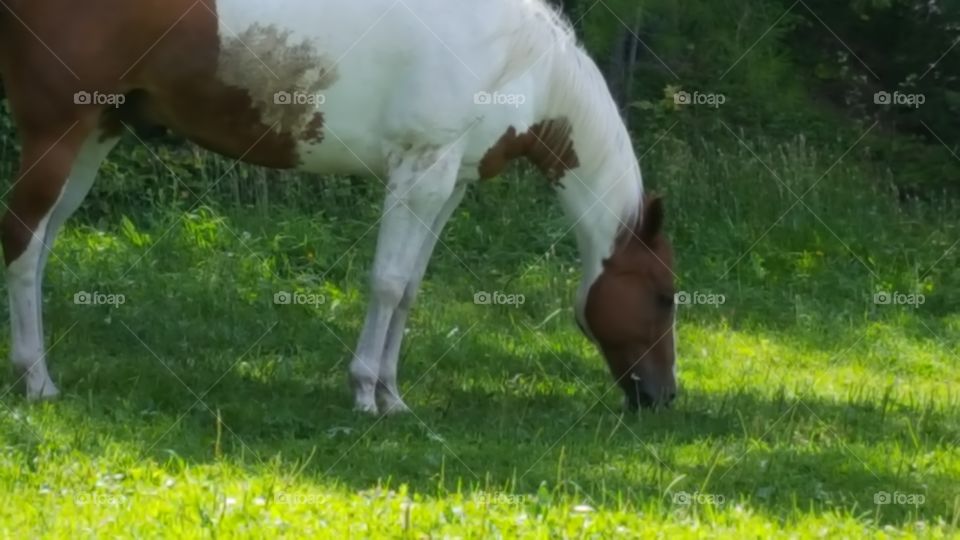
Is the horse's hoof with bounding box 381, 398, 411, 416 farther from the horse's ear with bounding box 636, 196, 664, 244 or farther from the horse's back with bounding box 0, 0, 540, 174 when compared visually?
the horse's ear with bounding box 636, 196, 664, 244

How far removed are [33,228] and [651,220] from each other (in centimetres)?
263

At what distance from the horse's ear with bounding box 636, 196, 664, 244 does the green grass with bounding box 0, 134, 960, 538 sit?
0.77 meters

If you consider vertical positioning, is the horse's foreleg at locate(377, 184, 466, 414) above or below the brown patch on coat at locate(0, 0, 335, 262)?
below

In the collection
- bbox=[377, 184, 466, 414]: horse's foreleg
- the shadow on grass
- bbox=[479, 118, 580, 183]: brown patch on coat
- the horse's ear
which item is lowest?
the shadow on grass

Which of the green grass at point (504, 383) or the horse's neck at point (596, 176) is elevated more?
the horse's neck at point (596, 176)

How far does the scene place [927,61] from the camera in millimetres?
13219

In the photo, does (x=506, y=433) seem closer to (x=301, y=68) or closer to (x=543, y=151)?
(x=543, y=151)

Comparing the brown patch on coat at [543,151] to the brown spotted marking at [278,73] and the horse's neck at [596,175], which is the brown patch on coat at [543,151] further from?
the brown spotted marking at [278,73]

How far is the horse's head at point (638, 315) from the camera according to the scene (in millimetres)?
7012

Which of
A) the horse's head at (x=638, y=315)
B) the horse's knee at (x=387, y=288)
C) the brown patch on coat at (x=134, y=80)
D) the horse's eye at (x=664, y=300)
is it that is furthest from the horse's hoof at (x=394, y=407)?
the horse's eye at (x=664, y=300)

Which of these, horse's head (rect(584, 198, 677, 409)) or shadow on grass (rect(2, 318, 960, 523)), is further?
horse's head (rect(584, 198, 677, 409))

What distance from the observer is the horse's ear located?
6961mm

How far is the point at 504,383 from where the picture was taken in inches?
291

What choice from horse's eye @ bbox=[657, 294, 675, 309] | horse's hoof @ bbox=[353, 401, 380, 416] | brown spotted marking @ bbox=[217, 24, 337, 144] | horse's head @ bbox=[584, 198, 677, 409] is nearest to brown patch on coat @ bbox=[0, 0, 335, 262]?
brown spotted marking @ bbox=[217, 24, 337, 144]
